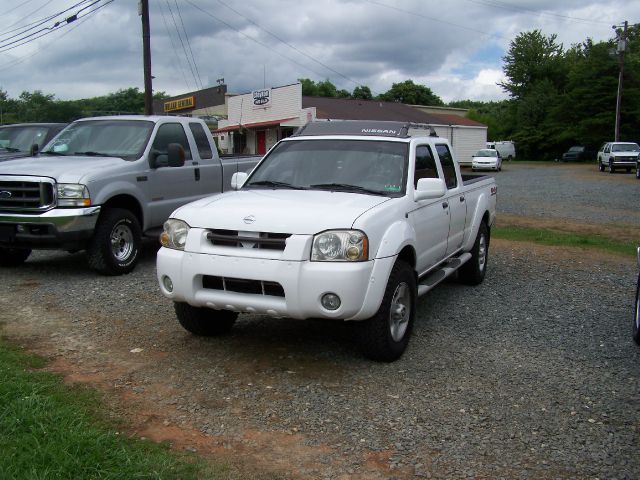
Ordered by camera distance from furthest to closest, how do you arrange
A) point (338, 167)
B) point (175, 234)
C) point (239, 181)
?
point (239, 181), point (338, 167), point (175, 234)

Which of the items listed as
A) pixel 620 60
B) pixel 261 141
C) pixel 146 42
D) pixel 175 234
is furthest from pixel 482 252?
pixel 620 60

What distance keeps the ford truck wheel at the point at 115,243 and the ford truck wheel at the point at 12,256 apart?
1.41 metres

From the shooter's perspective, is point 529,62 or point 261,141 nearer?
point 261,141

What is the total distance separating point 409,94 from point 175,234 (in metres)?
79.8

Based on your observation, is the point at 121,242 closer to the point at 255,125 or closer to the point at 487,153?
the point at 255,125

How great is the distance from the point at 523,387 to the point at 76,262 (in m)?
6.69

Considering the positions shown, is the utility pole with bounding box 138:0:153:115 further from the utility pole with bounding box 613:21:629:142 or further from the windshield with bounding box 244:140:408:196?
the utility pole with bounding box 613:21:629:142

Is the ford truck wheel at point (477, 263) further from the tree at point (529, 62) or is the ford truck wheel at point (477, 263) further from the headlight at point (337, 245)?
the tree at point (529, 62)

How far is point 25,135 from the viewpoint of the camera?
490 inches

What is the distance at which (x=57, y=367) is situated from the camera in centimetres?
498

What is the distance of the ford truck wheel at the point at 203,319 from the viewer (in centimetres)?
551

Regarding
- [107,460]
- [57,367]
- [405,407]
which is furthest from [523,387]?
[57,367]

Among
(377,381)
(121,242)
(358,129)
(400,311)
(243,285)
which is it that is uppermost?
(358,129)

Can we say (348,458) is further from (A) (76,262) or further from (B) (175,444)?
(A) (76,262)
